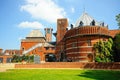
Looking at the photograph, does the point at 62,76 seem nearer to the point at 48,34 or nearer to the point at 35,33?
the point at 35,33

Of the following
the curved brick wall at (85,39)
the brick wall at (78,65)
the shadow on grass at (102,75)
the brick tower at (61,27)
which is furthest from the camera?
the brick tower at (61,27)

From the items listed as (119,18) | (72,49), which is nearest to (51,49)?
(72,49)

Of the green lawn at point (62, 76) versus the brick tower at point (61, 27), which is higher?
the brick tower at point (61, 27)

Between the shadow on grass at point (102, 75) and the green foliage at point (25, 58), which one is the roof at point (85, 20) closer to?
the green foliage at point (25, 58)

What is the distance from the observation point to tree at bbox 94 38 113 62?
1601 inches

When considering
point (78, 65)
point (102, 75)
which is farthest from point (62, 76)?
point (78, 65)

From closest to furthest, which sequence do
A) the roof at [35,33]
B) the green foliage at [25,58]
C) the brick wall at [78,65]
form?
the brick wall at [78,65] → the green foliage at [25,58] → the roof at [35,33]

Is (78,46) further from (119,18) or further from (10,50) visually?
(10,50)

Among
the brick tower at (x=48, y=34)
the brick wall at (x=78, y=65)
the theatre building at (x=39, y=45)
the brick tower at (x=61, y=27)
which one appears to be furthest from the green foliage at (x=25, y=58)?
the brick tower at (x=48, y=34)

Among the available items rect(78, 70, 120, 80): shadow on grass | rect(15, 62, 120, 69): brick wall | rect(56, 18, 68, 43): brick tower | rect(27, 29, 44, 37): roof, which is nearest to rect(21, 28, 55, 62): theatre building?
rect(27, 29, 44, 37): roof

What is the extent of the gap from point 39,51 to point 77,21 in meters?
15.3

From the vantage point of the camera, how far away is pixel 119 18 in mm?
30766

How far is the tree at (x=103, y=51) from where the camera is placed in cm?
4067

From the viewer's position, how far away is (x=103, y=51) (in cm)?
4138
